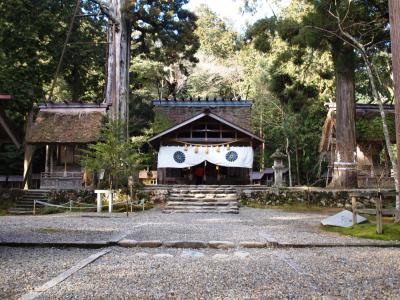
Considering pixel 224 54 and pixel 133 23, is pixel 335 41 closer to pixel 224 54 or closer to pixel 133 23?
pixel 133 23

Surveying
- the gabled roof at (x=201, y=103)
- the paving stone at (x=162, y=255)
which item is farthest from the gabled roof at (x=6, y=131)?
the gabled roof at (x=201, y=103)

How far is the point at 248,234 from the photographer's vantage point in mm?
8664

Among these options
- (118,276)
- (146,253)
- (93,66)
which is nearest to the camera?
(118,276)

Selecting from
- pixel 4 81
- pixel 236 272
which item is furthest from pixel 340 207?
pixel 4 81

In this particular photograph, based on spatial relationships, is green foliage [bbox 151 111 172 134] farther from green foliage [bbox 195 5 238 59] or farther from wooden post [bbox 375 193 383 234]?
green foliage [bbox 195 5 238 59]

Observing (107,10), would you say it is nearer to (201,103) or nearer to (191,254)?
(201,103)

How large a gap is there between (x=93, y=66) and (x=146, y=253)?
70.8 ft

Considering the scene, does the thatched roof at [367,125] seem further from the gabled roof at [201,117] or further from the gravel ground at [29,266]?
the gravel ground at [29,266]

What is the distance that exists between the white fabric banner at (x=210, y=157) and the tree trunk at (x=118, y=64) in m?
2.89

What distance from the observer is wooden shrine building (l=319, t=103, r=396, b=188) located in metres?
19.8

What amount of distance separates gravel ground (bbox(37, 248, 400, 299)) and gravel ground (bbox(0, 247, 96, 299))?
0.33 m

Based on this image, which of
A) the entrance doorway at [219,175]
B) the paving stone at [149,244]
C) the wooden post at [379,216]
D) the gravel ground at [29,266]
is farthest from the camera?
the entrance doorway at [219,175]

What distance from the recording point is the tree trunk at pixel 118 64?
20359mm

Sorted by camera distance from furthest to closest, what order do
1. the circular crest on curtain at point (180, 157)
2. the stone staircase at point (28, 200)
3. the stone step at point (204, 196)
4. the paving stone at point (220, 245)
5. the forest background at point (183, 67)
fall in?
1. the circular crest on curtain at point (180, 157)
2. the stone step at point (204, 196)
3. the forest background at point (183, 67)
4. the stone staircase at point (28, 200)
5. the paving stone at point (220, 245)
